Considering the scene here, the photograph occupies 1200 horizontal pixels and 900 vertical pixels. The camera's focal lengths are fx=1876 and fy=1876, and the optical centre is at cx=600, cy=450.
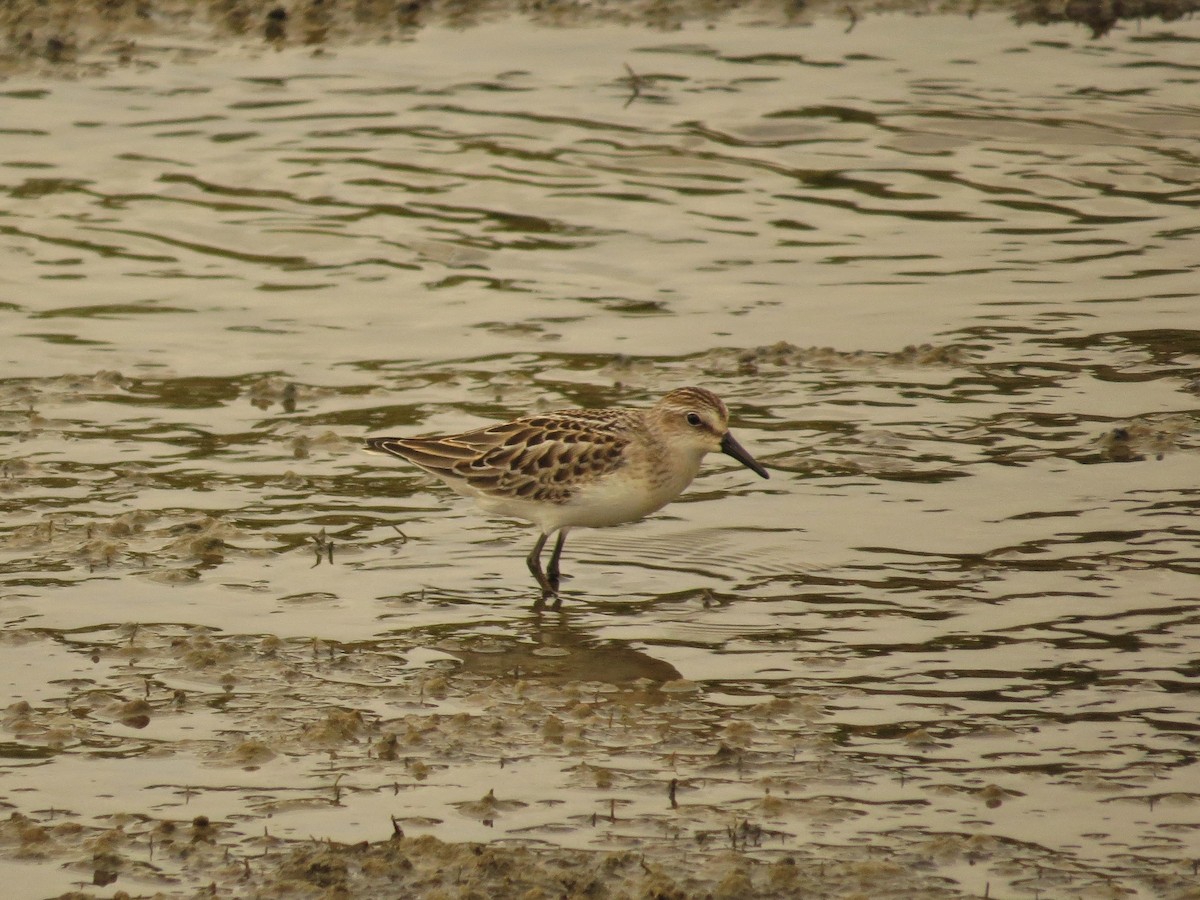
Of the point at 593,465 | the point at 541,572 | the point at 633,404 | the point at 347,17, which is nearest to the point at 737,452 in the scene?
Answer: the point at 593,465

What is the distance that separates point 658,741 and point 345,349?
6.49 meters

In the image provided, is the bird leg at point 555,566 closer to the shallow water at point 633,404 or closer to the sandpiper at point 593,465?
the sandpiper at point 593,465

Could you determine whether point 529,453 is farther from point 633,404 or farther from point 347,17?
A: point 347,17

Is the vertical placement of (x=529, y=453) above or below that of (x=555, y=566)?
above

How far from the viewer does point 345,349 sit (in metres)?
13.9

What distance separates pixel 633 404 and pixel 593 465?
2.51 meters

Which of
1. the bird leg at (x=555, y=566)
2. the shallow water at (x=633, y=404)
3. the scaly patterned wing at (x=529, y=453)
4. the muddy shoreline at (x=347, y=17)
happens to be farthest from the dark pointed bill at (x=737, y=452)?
the muddy shoreline at (x=347, y=17)

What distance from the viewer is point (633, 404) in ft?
41.7

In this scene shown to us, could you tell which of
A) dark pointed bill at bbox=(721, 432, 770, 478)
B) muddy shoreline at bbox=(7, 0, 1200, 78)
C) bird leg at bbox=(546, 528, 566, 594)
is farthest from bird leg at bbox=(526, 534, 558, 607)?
muddy shoreline at bbox=(7, 0, 1200, 78)

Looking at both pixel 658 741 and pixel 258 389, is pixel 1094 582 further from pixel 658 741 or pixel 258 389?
pixel 258 389

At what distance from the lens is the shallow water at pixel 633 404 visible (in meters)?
7.65

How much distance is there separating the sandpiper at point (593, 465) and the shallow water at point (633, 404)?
408 mm

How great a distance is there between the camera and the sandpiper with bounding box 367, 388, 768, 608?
1020 cm

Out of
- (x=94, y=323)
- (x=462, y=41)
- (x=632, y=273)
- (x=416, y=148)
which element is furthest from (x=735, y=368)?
(x=462, y=41)
